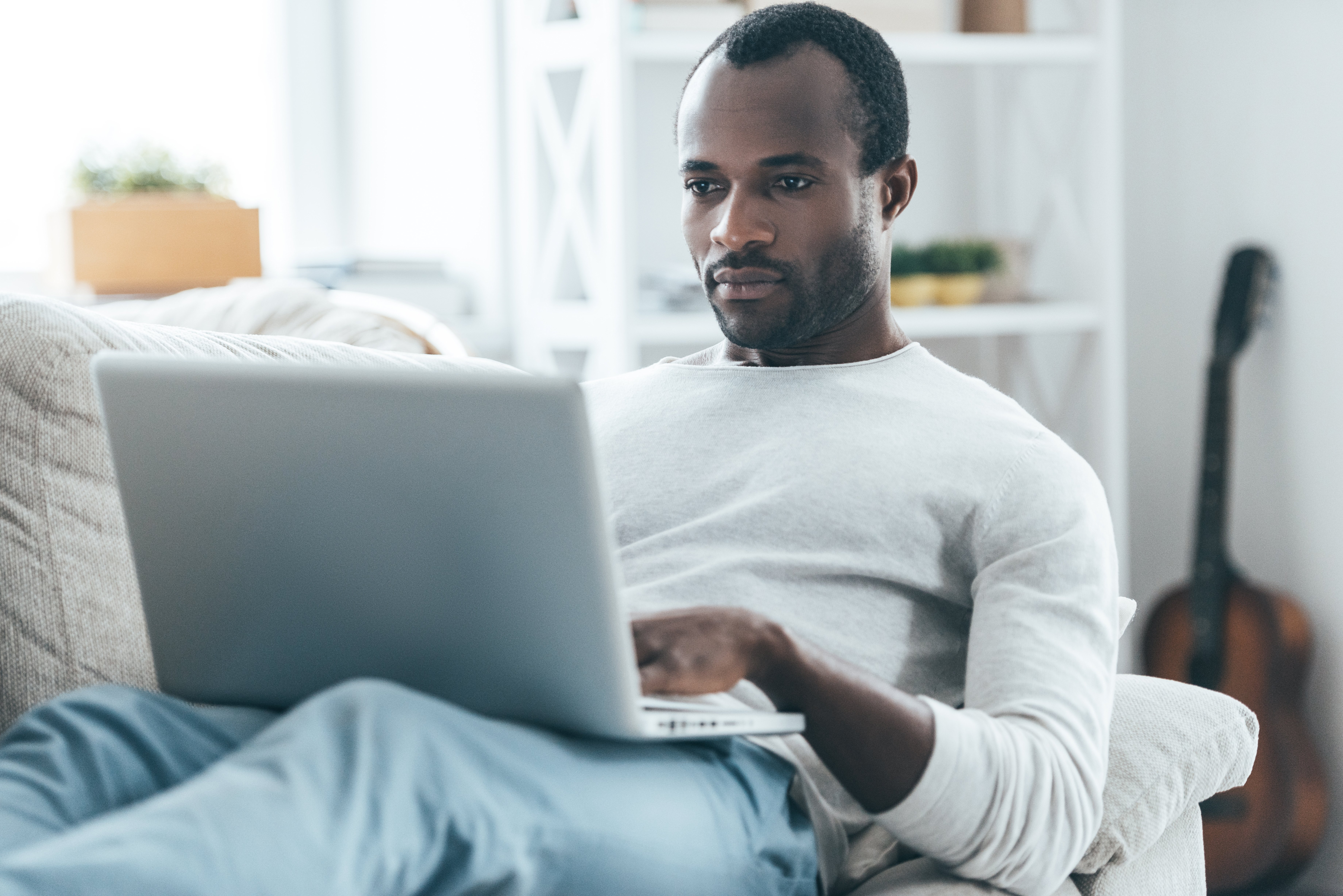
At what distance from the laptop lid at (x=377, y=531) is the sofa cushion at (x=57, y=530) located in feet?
0.51

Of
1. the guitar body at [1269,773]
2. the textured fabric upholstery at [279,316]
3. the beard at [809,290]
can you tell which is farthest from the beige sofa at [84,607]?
the guitar body at [1269,773]

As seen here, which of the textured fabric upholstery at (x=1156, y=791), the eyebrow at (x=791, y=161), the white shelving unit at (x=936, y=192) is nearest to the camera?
the textured fabric upholstery at (x=1156, y=791)

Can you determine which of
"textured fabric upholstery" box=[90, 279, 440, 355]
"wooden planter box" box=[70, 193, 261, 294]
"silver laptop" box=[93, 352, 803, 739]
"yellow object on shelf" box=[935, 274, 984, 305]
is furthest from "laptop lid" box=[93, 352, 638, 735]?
"yellow object on shelf" box=[935, 274, 984, 305]

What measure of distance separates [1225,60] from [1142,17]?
20 centimetres

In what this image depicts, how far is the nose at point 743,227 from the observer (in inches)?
46.0

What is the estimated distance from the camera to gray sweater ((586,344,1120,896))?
924 mm

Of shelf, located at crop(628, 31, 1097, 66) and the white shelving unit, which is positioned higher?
shelf, located at crop(628, 31, 1097, 66)

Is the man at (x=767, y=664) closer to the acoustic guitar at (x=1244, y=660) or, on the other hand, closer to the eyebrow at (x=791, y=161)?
the eyebrow at (x=791, y=161)

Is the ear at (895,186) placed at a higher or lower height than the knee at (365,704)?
higher

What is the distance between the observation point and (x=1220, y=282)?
250cm

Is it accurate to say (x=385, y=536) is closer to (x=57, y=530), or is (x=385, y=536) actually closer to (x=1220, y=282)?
(x=57, y=530)

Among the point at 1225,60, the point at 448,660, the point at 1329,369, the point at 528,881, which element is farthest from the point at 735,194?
the point at 1225,60

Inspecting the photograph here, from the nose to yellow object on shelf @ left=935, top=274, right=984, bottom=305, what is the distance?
1216 mm

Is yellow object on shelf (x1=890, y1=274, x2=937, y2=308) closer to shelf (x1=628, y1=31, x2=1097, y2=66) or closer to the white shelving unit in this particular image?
the white shelving unit
